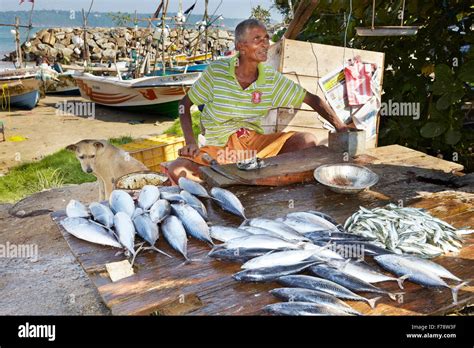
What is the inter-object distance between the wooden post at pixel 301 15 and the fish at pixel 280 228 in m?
3.44

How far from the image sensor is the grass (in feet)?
26.1

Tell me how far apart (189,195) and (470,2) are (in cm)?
600

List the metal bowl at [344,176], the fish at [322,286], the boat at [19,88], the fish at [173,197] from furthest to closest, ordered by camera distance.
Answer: the boat at [19,88]
the metal bowl at [344,176]
the fish at [173,197]
the fish at [322,286]

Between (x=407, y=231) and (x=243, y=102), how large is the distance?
2773 millimetres

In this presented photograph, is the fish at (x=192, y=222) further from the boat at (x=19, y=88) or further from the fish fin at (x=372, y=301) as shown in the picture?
the boat at (x=19, y=88)

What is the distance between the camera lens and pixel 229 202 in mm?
3000

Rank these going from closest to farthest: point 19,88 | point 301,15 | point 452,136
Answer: point 301,15 → point 452,136 → point 19,88

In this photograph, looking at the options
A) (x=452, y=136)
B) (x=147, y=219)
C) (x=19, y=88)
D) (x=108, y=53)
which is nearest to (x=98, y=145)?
(x=147, y=219)

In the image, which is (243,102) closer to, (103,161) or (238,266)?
(103,161)

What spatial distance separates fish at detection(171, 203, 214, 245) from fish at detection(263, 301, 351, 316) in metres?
0.70

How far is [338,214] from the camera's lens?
3.04 m

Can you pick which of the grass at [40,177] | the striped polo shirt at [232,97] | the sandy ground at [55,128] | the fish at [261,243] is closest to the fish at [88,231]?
the fish at [261,243]

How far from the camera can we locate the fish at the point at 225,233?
2.57m

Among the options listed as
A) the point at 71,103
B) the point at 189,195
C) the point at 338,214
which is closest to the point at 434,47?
the point at 338,214
